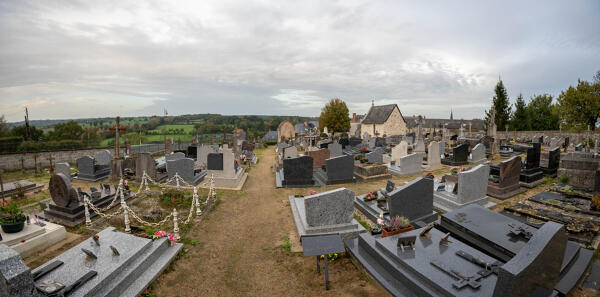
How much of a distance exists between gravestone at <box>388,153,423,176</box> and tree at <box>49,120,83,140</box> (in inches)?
1423

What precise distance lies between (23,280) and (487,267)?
302 inches

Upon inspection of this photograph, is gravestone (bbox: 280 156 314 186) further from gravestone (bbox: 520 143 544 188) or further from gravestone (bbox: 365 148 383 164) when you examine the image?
gravestone (bbox: 520 143 544 188)

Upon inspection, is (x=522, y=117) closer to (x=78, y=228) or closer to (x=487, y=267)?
(x=487, y=267)

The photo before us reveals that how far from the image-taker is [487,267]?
15.2ft

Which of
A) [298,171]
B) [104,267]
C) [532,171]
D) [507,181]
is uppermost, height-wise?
[532,171]

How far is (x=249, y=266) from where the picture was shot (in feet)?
21.3

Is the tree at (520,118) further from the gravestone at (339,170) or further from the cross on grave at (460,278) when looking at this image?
the cross on grave at (460,278)

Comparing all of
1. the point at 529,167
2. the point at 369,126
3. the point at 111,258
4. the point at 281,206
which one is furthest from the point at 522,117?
the point at 111,258

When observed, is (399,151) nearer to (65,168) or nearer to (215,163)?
(215,163)

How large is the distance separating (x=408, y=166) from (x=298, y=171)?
693cm

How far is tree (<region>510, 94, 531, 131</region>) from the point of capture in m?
43.2

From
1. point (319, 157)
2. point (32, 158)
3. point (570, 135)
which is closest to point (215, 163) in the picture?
point (319, 157)

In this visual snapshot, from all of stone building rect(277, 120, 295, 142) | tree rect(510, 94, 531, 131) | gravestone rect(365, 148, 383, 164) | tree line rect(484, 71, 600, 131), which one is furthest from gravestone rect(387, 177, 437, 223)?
tree rect(510, 94, 531, 131)

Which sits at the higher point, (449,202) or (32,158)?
(32,158)
